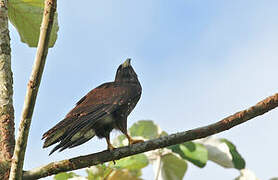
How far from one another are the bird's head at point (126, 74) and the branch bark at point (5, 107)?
1.90 meters

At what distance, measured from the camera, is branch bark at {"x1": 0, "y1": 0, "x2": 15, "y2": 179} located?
9.77ft

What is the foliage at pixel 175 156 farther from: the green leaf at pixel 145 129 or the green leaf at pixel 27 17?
the green leaf at pixel 27 17

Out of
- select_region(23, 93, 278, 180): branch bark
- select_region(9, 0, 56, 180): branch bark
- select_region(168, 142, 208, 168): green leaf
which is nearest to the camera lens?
select_region(9, 0, 56, 180): branch bark

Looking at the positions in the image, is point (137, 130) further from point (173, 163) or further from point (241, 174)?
point (241, 174)

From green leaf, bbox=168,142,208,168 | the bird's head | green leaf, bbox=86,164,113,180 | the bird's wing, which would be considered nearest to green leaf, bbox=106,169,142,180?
green leaf, bbox=86,164,113,180

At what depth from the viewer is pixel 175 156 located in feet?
13.1

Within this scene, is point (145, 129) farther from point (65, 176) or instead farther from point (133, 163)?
point (65, 176)


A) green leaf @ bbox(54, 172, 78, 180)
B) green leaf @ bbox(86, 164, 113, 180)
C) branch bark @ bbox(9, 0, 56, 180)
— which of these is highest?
branch bark @ bbox(9, 0, 56, 180)

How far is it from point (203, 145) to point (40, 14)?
186 centimetres

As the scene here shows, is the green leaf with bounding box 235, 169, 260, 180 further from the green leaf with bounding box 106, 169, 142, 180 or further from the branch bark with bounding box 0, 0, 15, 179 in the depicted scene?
the branch bark with bounding box 0, 0, 15, 179

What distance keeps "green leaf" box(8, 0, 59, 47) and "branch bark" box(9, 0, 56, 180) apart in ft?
6.35

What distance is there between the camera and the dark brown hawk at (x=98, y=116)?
3.56 m

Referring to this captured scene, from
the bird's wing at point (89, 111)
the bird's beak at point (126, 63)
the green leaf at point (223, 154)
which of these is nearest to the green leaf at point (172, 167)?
the green leaf at point (223, 154)

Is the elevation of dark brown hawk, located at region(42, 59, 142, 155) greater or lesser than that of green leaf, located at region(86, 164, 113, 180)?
greater
